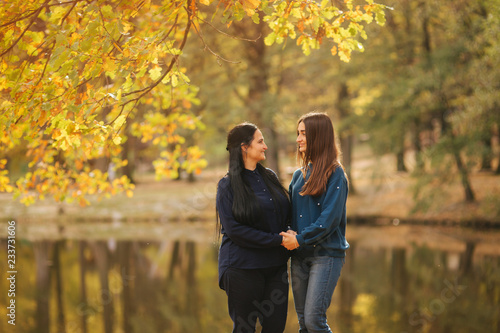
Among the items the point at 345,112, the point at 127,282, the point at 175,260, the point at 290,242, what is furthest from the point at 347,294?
the point at 345,112

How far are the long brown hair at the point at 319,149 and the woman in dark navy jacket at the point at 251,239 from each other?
318mm

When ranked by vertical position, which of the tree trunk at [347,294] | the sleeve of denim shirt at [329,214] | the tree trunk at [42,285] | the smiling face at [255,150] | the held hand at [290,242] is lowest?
the tree trunk at [42,285]

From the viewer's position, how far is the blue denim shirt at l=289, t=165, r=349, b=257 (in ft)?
11.6

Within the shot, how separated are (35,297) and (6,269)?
3366 mm

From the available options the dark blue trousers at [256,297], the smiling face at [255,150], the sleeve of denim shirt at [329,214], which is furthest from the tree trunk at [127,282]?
the sleeve of denim shirt at [329,214]

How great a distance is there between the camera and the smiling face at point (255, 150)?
12.4 feet

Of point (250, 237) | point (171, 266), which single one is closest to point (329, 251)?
point (250, 237)

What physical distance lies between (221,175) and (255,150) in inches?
366

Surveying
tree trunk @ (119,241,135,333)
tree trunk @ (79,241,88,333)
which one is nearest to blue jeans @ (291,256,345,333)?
tree trunk @ (119,241,135,333)

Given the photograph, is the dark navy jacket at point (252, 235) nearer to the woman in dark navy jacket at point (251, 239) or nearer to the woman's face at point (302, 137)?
the woman in dark navy jacket at point (251, 239)

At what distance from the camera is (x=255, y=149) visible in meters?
3.79

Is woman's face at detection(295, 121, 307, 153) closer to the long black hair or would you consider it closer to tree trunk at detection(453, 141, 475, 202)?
the long black hair

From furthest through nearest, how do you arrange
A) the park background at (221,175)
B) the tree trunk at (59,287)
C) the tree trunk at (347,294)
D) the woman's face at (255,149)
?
the tree trunk at (59,287)
the tree trunk at (347,294)
the park background at (221,175)
the woman's face at (255,149)

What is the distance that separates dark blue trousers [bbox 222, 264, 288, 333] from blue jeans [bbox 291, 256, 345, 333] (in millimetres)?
133
